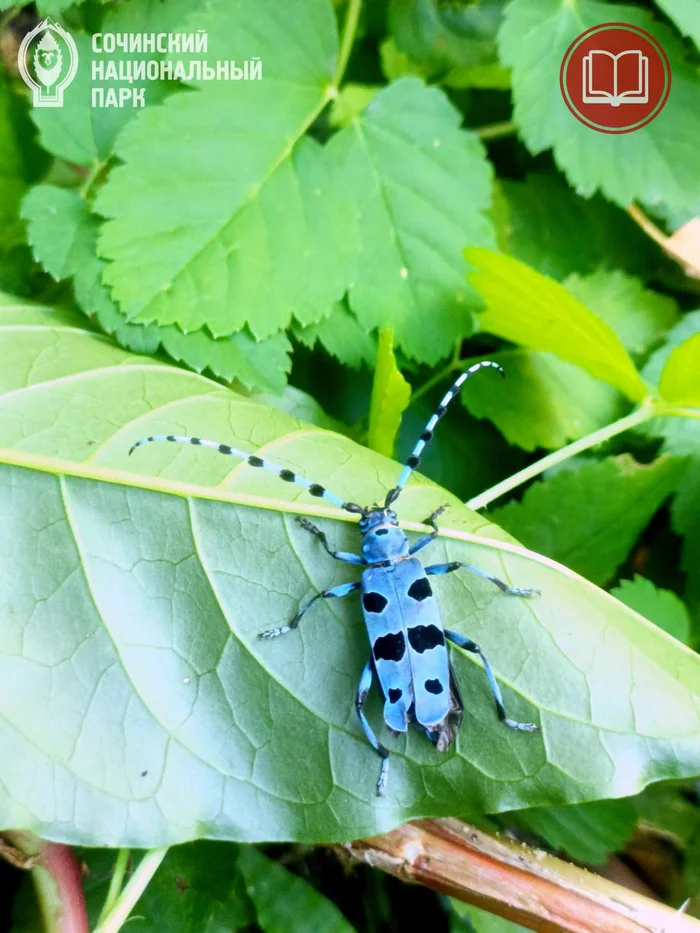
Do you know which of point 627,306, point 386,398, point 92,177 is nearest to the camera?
point 386,398

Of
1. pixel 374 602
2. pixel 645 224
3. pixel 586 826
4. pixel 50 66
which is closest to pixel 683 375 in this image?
pixel 645 224

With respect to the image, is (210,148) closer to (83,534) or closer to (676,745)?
(83,534)

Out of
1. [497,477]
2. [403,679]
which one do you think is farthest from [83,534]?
Answer: [497,477]

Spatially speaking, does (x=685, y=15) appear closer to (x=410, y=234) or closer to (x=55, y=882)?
(x=410, y=234)

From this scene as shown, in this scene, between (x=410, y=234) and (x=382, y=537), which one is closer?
(x=382, y=537)

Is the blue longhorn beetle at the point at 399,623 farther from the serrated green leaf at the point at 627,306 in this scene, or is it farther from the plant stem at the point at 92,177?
the serrated green leaf at the point at 627,306

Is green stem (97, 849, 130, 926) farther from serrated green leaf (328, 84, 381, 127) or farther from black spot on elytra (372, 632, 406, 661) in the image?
serrated green leaf (328, 84, 381, 127)

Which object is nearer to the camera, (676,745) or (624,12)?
(676,745)
